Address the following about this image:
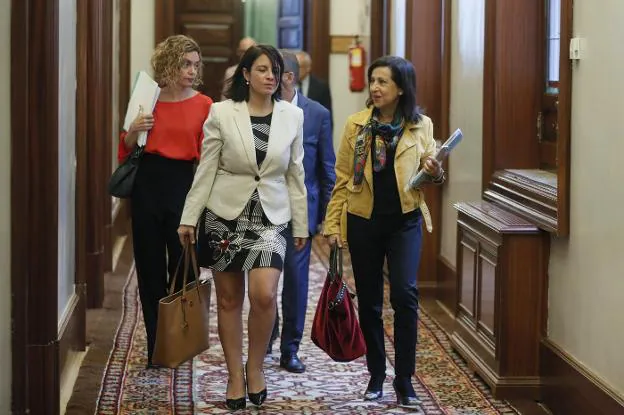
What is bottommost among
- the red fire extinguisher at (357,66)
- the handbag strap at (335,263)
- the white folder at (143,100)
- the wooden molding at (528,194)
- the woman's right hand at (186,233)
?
the handbag strap at (335,263)

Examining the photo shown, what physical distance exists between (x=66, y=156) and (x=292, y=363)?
1516 millimetres

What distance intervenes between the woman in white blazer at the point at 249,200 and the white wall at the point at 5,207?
2.71 ft

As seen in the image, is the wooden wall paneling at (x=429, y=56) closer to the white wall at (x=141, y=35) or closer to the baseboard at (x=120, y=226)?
the baseboard at (x=120, y=226)

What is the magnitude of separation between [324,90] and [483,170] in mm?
4917

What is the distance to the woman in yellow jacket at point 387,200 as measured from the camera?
514 cm

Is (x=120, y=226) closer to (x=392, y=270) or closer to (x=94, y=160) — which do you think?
(x=94, y=160)

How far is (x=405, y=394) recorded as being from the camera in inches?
209

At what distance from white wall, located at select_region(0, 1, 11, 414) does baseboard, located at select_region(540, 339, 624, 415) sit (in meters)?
2.26

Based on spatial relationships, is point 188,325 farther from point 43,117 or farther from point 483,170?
point 483,170

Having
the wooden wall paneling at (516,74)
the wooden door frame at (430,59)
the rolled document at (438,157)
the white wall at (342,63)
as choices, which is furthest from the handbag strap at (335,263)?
the white wall at (342,63)

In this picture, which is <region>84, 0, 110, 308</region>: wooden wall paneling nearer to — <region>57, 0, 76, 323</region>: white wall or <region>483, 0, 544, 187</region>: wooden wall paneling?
<region>57, 0, 76, 323</region>: white wall

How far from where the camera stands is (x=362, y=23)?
493 inches

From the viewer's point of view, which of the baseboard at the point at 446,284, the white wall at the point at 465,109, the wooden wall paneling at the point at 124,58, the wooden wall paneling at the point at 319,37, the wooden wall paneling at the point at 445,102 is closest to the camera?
the white wall at the point at 465,109

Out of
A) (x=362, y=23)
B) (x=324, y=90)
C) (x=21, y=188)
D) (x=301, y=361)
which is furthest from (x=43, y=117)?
(x=362, y=23)
